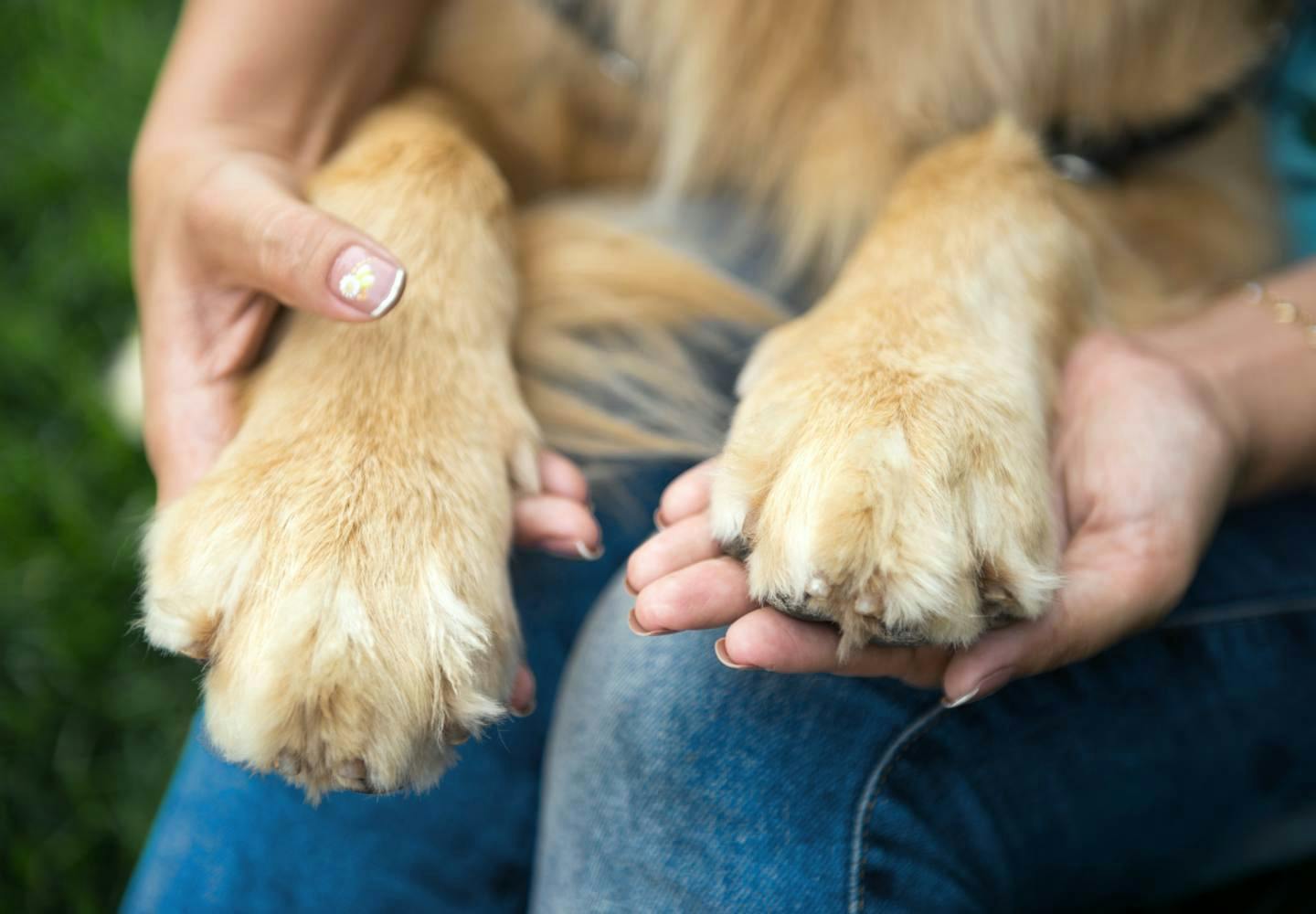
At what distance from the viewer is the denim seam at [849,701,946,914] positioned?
87 centimetres

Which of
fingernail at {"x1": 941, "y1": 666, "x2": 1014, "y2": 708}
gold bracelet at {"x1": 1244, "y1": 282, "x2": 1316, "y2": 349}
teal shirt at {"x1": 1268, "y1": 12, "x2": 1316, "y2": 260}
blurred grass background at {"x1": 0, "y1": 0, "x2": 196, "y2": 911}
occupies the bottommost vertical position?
blurred grass background at {"x1": 0, "y1": 0, "x2": 196, "y2": 911}

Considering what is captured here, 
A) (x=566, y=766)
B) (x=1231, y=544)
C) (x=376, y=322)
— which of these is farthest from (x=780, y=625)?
(x=1231, y=544)

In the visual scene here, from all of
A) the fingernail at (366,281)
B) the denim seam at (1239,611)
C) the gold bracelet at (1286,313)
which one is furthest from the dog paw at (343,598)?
the gold bracelet at (1286,313)

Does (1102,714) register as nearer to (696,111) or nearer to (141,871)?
(696,111)

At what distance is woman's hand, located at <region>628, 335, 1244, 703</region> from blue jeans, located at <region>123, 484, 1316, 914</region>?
105 mm

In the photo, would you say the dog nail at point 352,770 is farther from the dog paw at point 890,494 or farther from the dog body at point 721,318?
the dog paw at point 890,494

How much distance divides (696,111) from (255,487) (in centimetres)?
74

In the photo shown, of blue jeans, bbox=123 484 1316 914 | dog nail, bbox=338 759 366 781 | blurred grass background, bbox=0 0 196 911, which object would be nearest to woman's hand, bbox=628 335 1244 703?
blue jeans, bbox=123 484 1316 914

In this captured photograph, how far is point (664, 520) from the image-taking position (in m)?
0.88

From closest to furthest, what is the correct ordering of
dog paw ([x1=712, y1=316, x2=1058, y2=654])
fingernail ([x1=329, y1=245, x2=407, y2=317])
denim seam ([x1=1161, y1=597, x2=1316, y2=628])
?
dog paw ([x1=712, y1=316, x2=1058, y2=654])
fingernail ([x1=329, y1=245, x2=407, y2=317])
denim seam ([x1=1161, y1=597, x2=1316, y2=628])

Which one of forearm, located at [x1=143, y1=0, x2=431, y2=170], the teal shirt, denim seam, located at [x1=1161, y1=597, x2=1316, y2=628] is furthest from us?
the teal shirt

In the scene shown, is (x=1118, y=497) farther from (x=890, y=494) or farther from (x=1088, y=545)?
(x=890, y=494)

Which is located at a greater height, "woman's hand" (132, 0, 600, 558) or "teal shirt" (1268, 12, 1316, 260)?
"teal shirt" (1268, 12, 1316, 260)

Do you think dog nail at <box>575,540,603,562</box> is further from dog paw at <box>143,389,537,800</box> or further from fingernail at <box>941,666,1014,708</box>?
fingernail at <box>941,666,1014,708</box>
